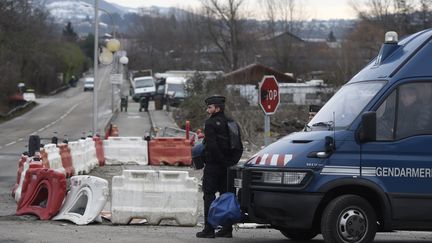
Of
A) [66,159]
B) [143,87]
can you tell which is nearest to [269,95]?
[66,159]

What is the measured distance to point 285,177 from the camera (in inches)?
360

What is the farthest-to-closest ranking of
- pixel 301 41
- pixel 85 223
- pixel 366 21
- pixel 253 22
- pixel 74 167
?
pixel 301 41, pixel 253 22, pixel 366 21, pixel 74 167, pixel 85 223

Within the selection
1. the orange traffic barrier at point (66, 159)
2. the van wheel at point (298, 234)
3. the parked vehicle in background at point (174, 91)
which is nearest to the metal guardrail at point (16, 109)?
the parked vehicle in background at point (174, 91)

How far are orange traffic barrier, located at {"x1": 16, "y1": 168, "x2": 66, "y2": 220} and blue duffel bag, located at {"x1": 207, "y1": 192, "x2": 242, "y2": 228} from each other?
121 inches

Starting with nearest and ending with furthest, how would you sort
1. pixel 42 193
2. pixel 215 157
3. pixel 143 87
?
pixel 215 157
pixel 42 193
pixel 143 87

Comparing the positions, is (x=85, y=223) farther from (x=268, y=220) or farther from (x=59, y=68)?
(x=59, y=68)

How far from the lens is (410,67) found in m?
9.40

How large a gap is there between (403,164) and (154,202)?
4063 mm

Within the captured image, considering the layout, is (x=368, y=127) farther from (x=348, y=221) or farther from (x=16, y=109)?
(x=16, y=109)

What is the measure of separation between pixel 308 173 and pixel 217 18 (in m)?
95.1

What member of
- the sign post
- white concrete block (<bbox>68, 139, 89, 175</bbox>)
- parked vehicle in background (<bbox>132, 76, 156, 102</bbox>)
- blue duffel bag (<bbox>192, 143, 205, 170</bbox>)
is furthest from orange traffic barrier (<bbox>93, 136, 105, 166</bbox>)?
parked vehicle in background (<bbox>132, 76, 156, 102</bbox>)

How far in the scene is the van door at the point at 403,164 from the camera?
911 cm

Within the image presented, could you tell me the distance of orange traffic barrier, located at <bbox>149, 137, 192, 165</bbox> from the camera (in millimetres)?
→ 24375

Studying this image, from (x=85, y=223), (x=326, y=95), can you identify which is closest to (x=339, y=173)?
(x=85, y=223)
